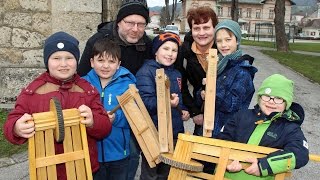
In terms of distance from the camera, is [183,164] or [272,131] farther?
[272,131]

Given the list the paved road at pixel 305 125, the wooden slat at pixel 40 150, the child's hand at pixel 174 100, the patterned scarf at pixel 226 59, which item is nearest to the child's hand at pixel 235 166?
the child's hand at pixel 174 100

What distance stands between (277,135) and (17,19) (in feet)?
15.5

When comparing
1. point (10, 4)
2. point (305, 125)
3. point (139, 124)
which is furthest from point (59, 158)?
point (305, 125)

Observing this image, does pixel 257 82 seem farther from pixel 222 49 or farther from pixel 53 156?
pixel 53 156

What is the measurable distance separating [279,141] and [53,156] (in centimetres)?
147

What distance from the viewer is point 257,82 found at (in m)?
10.7

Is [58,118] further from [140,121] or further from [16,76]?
[16,76]

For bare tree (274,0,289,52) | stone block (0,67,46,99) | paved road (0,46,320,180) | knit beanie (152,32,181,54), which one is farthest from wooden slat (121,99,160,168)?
bare tree (274,0,289,52)

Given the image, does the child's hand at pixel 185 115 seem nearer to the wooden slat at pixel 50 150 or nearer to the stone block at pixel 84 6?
the wooden slat at pixel 50 150

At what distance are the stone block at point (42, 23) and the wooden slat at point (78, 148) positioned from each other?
3.95 meters

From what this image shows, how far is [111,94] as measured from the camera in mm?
2967

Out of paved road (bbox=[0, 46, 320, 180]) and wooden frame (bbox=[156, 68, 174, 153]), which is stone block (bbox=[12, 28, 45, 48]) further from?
wooden frame (bbox=[156, 68, 174, 153])

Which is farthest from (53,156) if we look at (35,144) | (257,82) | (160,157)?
(257,82)

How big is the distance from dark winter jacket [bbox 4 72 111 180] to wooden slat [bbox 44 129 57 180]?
6.2 inches
